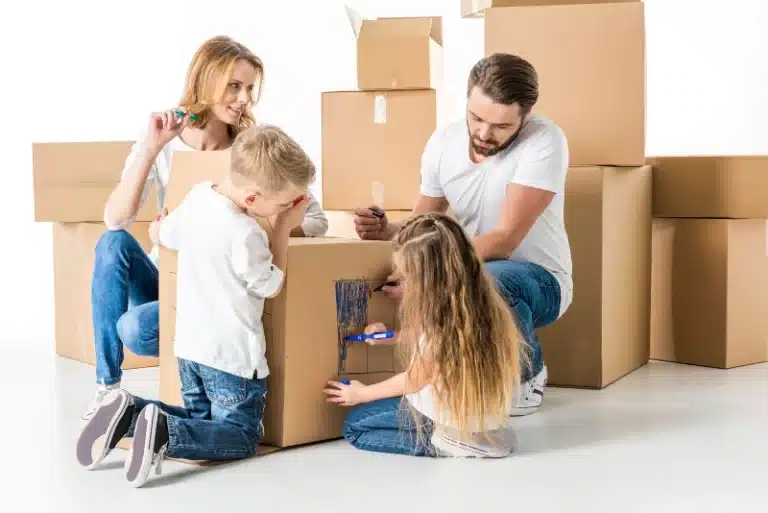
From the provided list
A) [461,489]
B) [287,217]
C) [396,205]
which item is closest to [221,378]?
[287,217]

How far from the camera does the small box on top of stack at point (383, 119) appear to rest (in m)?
3.24

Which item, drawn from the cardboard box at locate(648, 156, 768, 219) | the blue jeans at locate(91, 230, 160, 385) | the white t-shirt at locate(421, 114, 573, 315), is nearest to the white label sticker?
the white t-shirt at locate(421, 114, 573, 315)

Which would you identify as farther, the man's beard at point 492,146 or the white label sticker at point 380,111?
the white label sticker at point 380,111

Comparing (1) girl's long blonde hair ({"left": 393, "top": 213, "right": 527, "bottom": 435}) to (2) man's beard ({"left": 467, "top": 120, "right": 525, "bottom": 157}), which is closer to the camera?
(1) girl's long blonde hair ({"left": 393, "top": 213, "right": 527, "bottom": 435})

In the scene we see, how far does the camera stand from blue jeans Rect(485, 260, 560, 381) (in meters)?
2.55

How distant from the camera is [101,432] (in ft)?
6.81

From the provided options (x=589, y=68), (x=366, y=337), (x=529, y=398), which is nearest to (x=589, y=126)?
(x=589, y=68)

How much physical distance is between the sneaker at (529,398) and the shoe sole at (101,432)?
36.5 inches

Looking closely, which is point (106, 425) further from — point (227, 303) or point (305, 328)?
point (305, 328)

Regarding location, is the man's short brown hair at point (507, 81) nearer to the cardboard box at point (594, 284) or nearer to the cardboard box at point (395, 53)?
the cardboard box at point (594, 284)

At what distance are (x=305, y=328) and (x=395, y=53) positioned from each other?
1.25 metres

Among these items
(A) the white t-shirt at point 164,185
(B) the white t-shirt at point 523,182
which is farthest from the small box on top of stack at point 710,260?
(A) the white t-shirt at point 164,185

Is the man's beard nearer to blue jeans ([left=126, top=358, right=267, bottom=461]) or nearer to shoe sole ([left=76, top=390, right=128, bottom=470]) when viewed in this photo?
blue jeans ([left=126, top=358, right=267, bottom=461])

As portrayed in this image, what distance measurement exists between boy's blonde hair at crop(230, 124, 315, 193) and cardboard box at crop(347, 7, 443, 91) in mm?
1166
